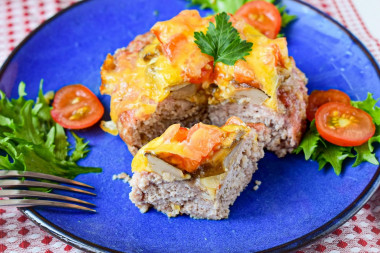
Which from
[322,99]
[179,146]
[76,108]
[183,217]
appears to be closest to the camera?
[179,146]

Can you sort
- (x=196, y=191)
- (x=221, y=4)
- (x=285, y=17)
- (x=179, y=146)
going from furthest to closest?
(x=221, y=4), (x=285, y=17), (x=196, y=191), (x=179, y=146)

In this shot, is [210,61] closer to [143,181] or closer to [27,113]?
[143,181]

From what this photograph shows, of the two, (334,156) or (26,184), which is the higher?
(26,184)

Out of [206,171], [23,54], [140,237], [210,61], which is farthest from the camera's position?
[23,54]

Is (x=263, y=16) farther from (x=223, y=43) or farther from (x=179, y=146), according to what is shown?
(x=179, y=146)

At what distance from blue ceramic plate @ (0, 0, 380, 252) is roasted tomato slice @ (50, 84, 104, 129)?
0.24 metres

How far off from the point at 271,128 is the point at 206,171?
1.28 meters

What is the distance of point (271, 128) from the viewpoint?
200 inches

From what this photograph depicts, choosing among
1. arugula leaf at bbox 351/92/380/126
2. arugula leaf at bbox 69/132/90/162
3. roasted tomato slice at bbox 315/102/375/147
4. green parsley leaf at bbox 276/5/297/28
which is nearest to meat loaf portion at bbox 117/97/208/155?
arugula leaf at bbox 69/132/90/162

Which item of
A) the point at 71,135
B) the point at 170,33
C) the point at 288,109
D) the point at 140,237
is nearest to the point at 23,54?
the point at 71,135

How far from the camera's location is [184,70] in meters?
4.76

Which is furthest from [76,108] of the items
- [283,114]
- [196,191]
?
[283,114]

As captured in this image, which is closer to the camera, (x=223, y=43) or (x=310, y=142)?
(x=223, y=43)

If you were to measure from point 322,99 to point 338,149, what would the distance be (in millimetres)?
A: 755
